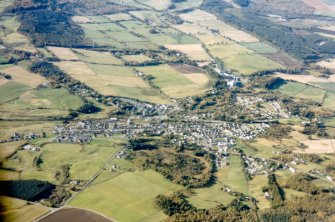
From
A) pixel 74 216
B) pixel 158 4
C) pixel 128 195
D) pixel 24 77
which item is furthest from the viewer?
pixel 158 4

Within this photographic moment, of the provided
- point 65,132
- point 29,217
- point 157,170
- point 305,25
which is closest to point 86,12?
point 305,25

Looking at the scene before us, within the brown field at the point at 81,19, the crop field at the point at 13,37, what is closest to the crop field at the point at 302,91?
the crop field at the point at 13,37

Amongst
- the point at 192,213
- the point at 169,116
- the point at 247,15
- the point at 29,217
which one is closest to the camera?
the point at 29,217

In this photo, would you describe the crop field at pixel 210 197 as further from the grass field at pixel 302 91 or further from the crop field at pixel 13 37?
the crop field at pixel 13 37

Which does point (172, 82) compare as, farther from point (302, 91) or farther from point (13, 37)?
point (13, 37)

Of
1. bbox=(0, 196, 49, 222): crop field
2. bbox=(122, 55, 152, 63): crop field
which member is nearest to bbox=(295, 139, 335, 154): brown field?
bbox=(0, 196, 49, 222): crop field

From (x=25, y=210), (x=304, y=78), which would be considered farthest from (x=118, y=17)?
(x=25, y=210)

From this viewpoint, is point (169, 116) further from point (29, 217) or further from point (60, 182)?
point (29, 217)
